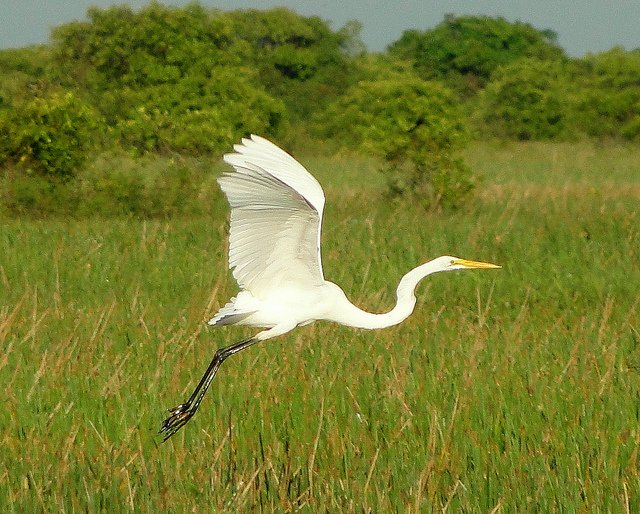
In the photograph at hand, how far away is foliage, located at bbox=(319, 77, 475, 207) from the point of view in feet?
35.5

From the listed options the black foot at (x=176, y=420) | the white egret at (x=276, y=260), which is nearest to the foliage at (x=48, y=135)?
the white egret at (x=276, y=260)

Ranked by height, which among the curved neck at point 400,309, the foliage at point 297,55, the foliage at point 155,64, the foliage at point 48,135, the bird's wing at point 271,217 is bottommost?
the curved neck at point 400,309

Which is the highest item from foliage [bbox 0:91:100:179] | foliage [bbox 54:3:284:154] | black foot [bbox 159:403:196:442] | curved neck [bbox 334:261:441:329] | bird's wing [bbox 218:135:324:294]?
foliage [bbox 54:3:284:154]

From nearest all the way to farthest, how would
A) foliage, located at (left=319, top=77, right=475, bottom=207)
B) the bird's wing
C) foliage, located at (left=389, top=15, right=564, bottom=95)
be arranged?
the bird's wing < foliage, located at (left=319, top=77, right=475, bottom=207) < foliage, located at (left=389, top=15, right=564, bottom=95)

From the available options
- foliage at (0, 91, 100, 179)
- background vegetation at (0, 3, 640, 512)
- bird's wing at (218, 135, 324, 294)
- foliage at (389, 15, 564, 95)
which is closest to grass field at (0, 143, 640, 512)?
background vegetation at (0, 3, 640, 512)

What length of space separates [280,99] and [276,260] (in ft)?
70.3

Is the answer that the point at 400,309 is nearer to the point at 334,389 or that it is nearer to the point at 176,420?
the point at 334,389

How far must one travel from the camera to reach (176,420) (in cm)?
395

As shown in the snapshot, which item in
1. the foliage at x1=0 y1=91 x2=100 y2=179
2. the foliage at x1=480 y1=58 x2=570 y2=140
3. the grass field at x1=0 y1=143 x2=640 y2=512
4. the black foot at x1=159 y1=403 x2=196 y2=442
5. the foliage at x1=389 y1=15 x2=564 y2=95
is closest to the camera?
the grass field at x1=0 y1=143 x2=640 y2=512

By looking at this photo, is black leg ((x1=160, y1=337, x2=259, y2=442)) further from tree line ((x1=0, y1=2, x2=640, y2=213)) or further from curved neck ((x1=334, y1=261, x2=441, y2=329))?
tree line ((x1=0, y1=2, x2=640, y2=213))

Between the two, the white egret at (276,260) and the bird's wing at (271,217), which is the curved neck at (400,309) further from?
the bird's wing at (271,217)

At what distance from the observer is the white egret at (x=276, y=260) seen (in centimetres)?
362

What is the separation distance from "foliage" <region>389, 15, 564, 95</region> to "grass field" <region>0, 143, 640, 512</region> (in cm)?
3181

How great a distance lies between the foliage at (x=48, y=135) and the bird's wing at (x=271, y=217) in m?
6.75
